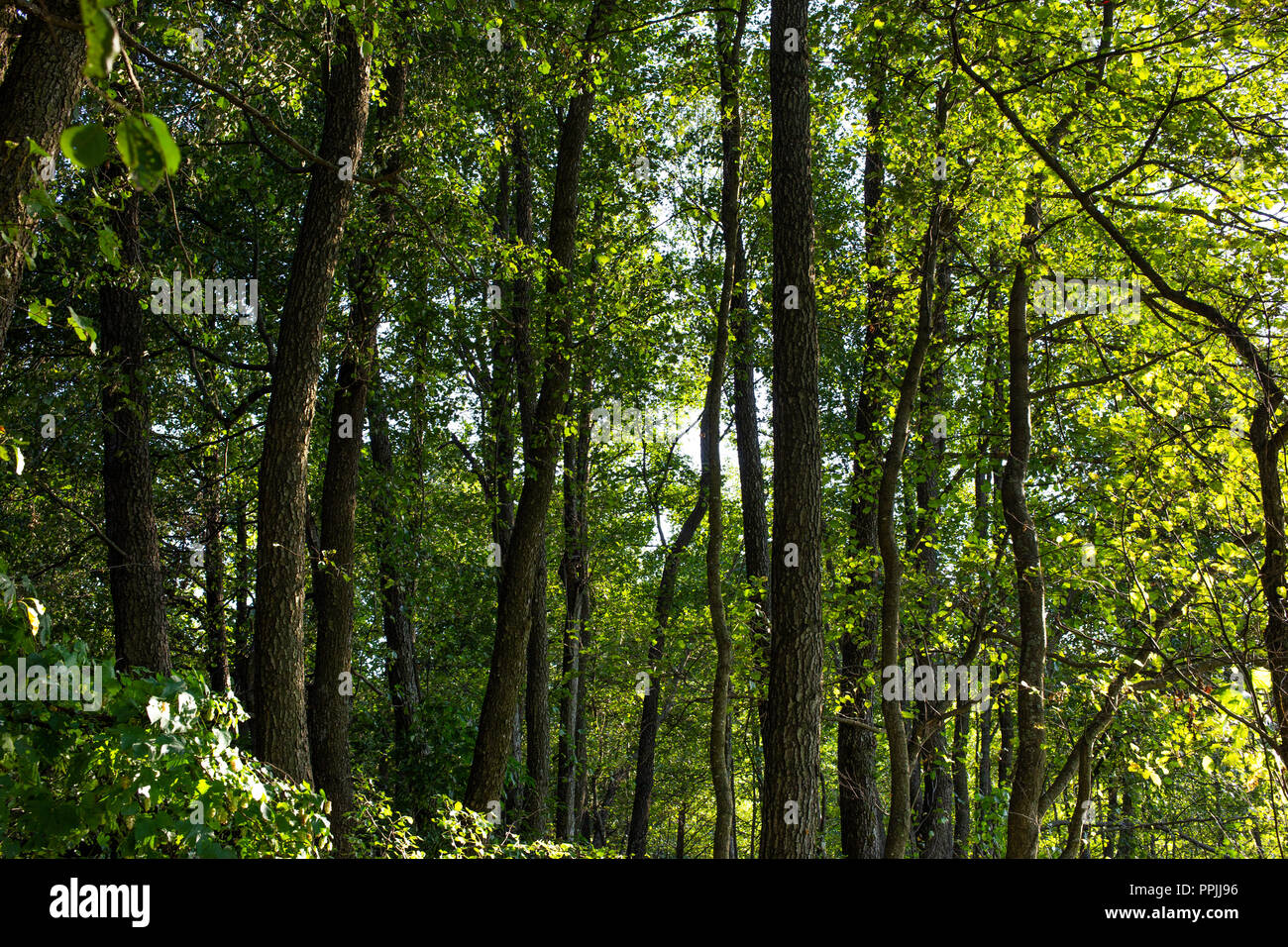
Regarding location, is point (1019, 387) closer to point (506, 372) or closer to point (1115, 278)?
point (1115, 278)

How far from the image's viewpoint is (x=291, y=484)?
Answer: 730 centimetres

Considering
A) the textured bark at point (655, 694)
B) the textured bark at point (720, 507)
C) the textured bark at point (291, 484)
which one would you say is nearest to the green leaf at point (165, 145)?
the textured bark at point (291, 484)

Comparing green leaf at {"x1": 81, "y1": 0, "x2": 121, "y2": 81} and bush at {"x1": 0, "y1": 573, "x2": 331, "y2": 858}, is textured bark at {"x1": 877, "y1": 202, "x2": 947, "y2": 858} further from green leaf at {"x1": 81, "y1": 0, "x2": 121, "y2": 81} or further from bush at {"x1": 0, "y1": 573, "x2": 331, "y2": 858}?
green leaf at {"x1": 81, "y1": 0, "x2": 121, "y2": 81}

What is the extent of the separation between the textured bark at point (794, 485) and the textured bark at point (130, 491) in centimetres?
597

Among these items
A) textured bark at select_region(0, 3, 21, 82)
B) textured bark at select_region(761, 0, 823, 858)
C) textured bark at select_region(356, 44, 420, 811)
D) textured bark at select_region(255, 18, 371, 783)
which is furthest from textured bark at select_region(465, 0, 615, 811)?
textured bark at select_region(0, 3, 21, 82)

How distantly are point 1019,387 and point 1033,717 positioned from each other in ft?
9.34

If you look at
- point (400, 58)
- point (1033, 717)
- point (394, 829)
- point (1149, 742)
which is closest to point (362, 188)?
point (400, 58)

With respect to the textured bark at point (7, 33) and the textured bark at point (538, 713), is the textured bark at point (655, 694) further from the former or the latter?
the textured bark at point (7, 33)

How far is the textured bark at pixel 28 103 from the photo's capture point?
3.48 meters

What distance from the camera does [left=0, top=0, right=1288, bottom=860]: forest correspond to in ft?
15.3

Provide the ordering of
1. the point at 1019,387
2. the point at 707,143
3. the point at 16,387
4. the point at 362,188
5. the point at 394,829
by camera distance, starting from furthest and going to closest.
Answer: the point at 707,143 < the point at 16,387 < the point at 362,188 < the point at 1019,387 < the point at 394,829

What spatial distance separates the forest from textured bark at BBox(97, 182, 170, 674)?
0.04 meters

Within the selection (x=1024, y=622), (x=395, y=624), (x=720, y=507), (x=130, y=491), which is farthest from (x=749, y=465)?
(x=130, y=491)

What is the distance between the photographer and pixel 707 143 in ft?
45.8
